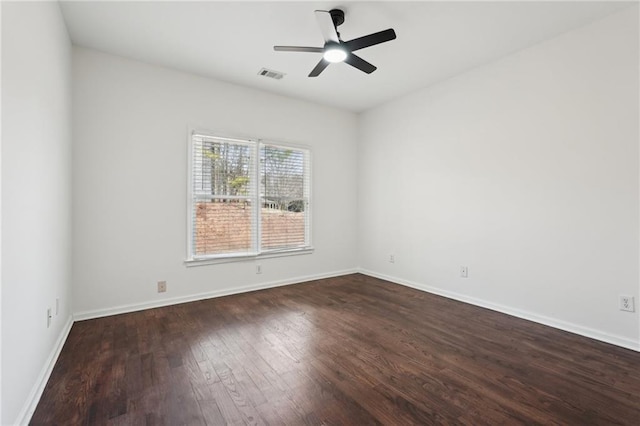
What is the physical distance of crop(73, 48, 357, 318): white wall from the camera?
311 cm

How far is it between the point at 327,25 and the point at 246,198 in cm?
242

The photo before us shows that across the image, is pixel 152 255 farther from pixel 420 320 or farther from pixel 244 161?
pixel 420 320

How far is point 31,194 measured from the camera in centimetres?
176

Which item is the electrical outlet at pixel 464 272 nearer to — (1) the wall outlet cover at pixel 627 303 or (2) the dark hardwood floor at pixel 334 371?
(2) the dark hardwood floor at pixel 334 371

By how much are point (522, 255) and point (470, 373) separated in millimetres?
1683

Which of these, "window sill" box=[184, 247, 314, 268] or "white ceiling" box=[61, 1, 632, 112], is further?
"window sill" box=[184, 247, 314, 268]

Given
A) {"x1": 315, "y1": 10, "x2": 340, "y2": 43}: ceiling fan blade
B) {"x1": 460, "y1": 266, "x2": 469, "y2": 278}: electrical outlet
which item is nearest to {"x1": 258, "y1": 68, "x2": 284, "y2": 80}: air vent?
{"x1": 315, "y1": 10, "x2": 340, "y2": 43}: ceiling fan blade

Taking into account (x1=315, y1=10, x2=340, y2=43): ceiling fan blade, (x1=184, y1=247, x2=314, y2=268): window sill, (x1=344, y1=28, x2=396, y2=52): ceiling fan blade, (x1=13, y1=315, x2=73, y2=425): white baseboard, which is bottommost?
(x1=13, y1=315, x2=73, y2=425): white baseboard

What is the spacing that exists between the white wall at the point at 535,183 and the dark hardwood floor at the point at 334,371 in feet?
1.36

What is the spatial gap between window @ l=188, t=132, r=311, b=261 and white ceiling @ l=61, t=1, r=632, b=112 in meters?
1.00

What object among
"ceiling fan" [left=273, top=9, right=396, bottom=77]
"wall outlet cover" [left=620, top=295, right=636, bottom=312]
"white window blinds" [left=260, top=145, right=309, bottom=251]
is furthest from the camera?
"white window blinds" [left=260, top=145, right=309, bottom=251]

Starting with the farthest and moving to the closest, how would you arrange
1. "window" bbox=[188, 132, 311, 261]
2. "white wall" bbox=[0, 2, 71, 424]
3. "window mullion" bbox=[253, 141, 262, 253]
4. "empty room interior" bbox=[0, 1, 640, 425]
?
1. "window mullion" bbox=[253, 141, 262, 253]
2. "window" bbox=[188, 132, 311, 261]
3. "empty room interior" bbox=[0, 1, 640, 425]
4. "white wall" bbox=[0, 2, 71, 424]

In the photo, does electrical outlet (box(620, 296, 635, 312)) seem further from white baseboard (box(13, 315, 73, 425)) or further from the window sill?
white baseboard (box(13, 315, 73, 425))

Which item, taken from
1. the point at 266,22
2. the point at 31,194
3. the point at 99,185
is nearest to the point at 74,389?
the point at 31,194
